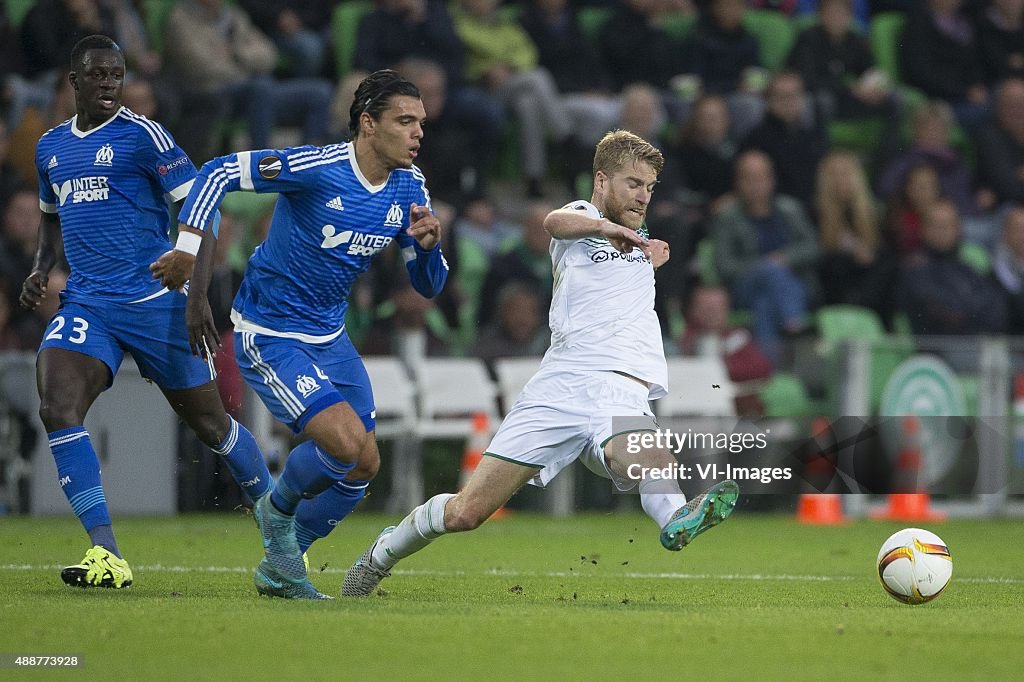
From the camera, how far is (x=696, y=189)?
1507 cm

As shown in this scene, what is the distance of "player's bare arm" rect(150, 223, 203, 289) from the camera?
6.46 metres

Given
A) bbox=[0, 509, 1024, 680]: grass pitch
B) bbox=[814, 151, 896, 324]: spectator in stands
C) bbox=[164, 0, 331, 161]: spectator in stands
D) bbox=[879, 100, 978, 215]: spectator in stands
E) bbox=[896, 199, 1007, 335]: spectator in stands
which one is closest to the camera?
bbox=[0, 509, 1024, 680]: grass pitch

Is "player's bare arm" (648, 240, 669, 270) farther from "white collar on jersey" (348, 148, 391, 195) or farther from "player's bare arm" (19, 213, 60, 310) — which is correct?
"player's bare arm" (19, 213, 60, 310)

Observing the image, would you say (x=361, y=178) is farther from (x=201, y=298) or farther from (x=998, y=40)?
(x=998, y=40)

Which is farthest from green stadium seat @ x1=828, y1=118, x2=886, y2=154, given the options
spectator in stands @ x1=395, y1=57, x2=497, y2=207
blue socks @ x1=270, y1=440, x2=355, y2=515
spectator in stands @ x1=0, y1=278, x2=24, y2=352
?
blue socks @ x1=270, y1=440, x2=355, y2=515

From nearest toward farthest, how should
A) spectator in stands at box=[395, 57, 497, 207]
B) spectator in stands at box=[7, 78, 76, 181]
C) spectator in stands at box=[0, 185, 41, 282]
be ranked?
spectator in stands at box=[0, 185, 41, 282]
spectator in stands at box=[7, 78, 76, 181]
spectator in stands at box=[395, 57, 497, 207]

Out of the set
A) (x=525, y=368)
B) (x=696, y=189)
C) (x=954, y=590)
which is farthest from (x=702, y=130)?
(x=954, y=590)

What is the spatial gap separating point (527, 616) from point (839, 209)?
32.3 feet

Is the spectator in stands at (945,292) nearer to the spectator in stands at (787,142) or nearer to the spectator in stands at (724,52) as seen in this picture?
the spectator in stands at (787,142)

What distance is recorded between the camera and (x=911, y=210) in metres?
15.2

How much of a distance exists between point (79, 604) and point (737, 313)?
892 centimetres

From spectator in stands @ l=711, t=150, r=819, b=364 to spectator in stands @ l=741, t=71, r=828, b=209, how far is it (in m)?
0.24

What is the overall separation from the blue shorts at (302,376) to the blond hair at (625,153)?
1.39m

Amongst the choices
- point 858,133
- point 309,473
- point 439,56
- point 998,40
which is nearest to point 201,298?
point 309,473
